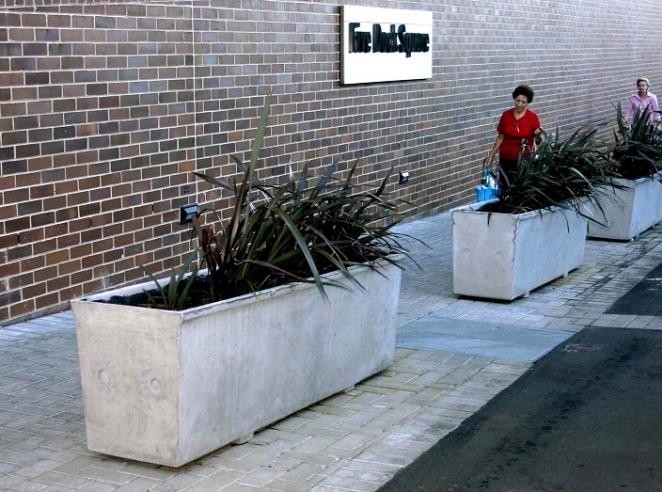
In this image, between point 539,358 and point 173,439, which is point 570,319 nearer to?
point 539,358

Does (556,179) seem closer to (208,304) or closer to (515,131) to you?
(515,131)

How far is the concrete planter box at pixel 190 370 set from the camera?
5418 mm

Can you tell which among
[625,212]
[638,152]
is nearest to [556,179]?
[625,212]

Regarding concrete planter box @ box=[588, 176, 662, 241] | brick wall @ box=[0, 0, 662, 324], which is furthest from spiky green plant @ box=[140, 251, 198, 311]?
concrete planter box @ box=[588, 176, 662, 241]

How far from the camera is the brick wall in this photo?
28.1 ft

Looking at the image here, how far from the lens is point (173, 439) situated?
5.46 m

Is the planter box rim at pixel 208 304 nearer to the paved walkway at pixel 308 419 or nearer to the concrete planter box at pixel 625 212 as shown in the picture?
the paved walkway at pixel 308 419

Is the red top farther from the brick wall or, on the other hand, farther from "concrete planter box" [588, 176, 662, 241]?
the brick wall

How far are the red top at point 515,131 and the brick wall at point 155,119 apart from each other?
2.03m

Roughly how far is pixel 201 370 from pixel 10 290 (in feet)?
11.7

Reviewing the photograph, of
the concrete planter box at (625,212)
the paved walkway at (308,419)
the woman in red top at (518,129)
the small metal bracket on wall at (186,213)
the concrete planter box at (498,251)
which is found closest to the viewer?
the paved walkway at (308,419)

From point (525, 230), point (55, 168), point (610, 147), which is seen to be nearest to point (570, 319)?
point (525, 230)

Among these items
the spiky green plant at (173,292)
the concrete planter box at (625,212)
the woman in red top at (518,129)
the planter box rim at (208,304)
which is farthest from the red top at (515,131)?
the spiky green plant at (173,292)

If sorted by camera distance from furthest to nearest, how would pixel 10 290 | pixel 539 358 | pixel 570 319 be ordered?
1. pixel 570 319
2. pixel 10 290
3. pixel 539 358
